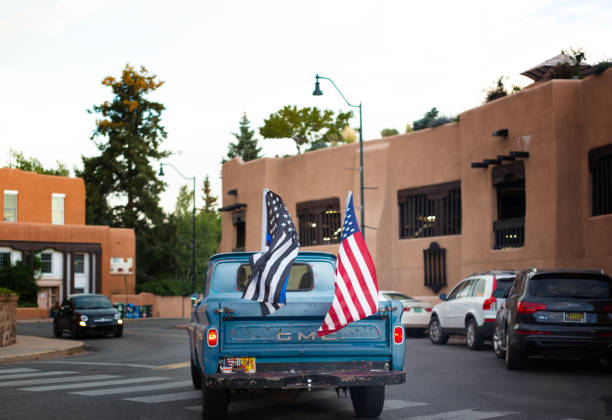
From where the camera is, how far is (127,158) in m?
69.6

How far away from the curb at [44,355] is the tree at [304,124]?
53.9 metres

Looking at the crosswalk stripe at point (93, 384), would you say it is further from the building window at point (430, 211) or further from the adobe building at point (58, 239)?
the adobe building at point (58, 239)

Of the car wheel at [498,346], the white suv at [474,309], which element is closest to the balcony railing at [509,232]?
the white suv at [474,309]

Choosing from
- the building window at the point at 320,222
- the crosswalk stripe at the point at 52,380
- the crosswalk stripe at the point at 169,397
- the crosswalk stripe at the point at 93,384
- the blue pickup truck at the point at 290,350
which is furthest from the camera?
the building window at the point at 320,222

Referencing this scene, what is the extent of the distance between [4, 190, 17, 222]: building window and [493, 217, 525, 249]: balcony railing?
36.0 m

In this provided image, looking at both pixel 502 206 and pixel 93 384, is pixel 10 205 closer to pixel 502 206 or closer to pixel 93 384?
pixel 502 206

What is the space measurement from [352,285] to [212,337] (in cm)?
159

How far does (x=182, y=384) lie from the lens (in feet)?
42.9

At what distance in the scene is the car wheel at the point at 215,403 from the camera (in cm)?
911

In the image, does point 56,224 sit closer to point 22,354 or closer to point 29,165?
point 29,165

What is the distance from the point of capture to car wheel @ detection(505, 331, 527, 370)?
14578mm

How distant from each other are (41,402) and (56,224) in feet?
150

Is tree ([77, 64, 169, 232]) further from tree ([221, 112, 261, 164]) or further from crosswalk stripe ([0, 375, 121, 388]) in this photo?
crosswalk stripe ([0, 375, 121, 388])

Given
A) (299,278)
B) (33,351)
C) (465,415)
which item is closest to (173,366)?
(33,351)
